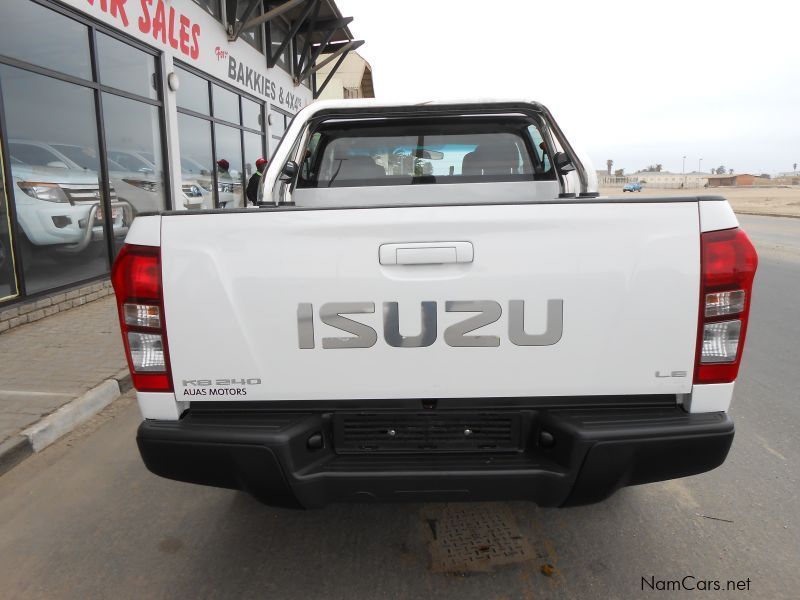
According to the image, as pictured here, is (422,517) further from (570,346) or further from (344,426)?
(570,346)

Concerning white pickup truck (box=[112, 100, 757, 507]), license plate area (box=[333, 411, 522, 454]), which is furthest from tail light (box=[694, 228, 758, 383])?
license plate area (box=[333, 411, 522, 454])

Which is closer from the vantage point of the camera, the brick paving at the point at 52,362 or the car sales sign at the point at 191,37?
the brick paving at the point at 52,362

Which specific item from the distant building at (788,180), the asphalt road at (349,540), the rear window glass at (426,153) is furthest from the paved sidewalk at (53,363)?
the distant building at (788,180)

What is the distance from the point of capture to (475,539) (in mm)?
2547

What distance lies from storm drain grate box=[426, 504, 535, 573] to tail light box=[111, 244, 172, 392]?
1.31m

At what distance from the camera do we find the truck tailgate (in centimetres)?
188

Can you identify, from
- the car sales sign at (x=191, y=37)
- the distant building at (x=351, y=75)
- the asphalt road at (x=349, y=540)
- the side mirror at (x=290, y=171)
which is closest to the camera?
the asphalt road at (x=349, y=540)

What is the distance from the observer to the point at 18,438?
3484mm

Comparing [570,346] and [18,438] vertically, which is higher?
[570,346]

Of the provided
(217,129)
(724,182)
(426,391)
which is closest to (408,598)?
(426,391)

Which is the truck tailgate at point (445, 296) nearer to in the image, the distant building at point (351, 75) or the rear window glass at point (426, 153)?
the rear window glass at point (426, 153)

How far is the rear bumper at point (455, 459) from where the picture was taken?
1.91 meters

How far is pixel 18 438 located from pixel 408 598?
8.73 ft

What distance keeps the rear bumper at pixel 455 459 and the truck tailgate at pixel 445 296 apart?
0.13 m
